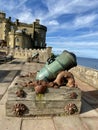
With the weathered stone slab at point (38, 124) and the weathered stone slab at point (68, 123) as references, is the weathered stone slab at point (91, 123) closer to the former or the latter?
the weathered stone slab at point (68, 123)

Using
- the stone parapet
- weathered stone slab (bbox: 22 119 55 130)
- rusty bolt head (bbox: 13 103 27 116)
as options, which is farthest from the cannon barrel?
the stone parapet

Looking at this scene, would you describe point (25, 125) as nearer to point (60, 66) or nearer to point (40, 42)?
point (60, 66)

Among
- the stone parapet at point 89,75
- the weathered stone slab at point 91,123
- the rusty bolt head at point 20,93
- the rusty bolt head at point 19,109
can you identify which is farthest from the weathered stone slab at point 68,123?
the stone parapet at point 89,75

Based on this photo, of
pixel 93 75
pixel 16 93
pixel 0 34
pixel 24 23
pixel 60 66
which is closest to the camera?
pixel 16 93

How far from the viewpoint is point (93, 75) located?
11.3m

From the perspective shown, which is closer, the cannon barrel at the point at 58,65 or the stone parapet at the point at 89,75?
the cannon barrel at the point at 58,65

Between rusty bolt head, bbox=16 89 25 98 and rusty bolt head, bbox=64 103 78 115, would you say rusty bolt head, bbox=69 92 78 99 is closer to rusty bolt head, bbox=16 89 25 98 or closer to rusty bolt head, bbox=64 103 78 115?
rusty bolt head, bbox=64 103 78 115

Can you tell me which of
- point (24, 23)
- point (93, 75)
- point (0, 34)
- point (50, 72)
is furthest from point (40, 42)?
point (50, 72)

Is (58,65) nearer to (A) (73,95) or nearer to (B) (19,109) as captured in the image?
(A) (73,95)

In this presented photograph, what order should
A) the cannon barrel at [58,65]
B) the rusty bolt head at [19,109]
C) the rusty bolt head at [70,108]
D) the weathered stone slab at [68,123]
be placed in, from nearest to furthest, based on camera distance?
1. the weathered stone slab at [68,123]
2. the rusty bolt head at [19,109]
3. the rusty bolt head at [70,108]
4. the cannon barrel at [58,65]

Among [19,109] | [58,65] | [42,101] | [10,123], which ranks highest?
[58,65]

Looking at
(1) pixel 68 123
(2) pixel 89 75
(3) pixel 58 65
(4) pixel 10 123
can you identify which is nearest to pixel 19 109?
(4) pixel 10 123

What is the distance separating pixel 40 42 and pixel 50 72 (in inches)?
2543

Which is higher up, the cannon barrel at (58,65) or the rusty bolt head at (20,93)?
the cannon barrel at (58,65)
